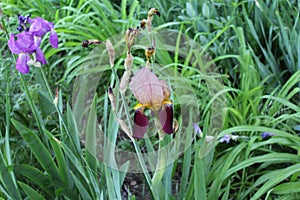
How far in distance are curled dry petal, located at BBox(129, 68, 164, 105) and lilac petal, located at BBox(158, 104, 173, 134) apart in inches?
0.8

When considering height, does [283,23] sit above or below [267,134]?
above

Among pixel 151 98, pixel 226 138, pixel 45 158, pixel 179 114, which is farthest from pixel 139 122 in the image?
pixel 179 114

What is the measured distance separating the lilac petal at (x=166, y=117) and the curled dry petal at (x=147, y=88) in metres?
0.02

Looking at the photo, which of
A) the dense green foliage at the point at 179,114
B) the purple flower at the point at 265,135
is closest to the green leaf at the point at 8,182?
the dense green foliage at the point at 179,114

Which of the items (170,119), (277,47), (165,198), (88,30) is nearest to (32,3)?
(88,30)

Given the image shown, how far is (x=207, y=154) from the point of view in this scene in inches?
61.8

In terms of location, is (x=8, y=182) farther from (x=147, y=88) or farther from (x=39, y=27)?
(x=147, y=88)

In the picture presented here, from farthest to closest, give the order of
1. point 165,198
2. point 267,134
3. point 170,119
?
point 267,134 < point 165,198 < point 170,119

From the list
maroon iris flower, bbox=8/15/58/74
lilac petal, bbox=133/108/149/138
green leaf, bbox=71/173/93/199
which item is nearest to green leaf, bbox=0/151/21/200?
green leaf, bbox=71/173/93/199

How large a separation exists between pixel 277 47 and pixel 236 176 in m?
0.79

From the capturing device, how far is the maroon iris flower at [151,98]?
3.37 feet

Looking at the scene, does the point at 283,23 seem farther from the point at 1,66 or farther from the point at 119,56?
the point at 1,66

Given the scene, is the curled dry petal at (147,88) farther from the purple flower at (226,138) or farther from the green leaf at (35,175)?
the purple flower at (226,138)

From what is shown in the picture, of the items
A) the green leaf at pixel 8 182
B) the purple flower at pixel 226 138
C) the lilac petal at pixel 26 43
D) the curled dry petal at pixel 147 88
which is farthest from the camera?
the purple flower at pixel 226 138
